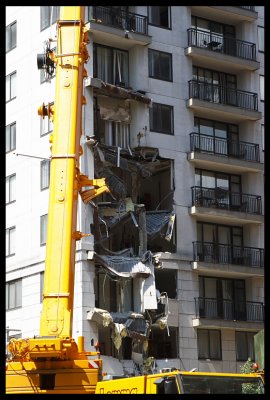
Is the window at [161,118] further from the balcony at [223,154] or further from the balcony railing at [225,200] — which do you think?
the balcony railing at [225,200]

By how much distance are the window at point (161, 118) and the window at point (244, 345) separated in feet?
41.7

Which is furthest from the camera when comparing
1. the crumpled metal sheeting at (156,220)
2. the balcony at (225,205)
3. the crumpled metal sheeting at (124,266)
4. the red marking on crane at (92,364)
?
the balcony at (225,205)

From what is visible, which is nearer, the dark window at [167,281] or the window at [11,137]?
the dark window at [167,281]

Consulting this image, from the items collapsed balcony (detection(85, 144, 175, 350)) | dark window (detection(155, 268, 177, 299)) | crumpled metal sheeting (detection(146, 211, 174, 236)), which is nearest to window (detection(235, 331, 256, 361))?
dark window (detection(155, 268, 177, 299))

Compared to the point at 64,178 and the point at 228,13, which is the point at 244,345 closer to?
the point at 228,13

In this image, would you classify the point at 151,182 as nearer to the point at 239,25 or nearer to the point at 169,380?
the point at 239,25

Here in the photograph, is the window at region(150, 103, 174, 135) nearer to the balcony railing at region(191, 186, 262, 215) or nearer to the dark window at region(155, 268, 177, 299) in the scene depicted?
the balcony railing at region(191, 186, 262, 215)

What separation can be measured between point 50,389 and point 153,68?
1160 inches

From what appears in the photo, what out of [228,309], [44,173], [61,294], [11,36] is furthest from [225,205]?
[61,294]

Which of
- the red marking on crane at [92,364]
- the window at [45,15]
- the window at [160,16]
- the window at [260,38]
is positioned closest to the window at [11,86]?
the window at [45,15]

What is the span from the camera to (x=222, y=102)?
2138 inches

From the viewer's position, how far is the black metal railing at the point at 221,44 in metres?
54.0

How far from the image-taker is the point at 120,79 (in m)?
51.5
